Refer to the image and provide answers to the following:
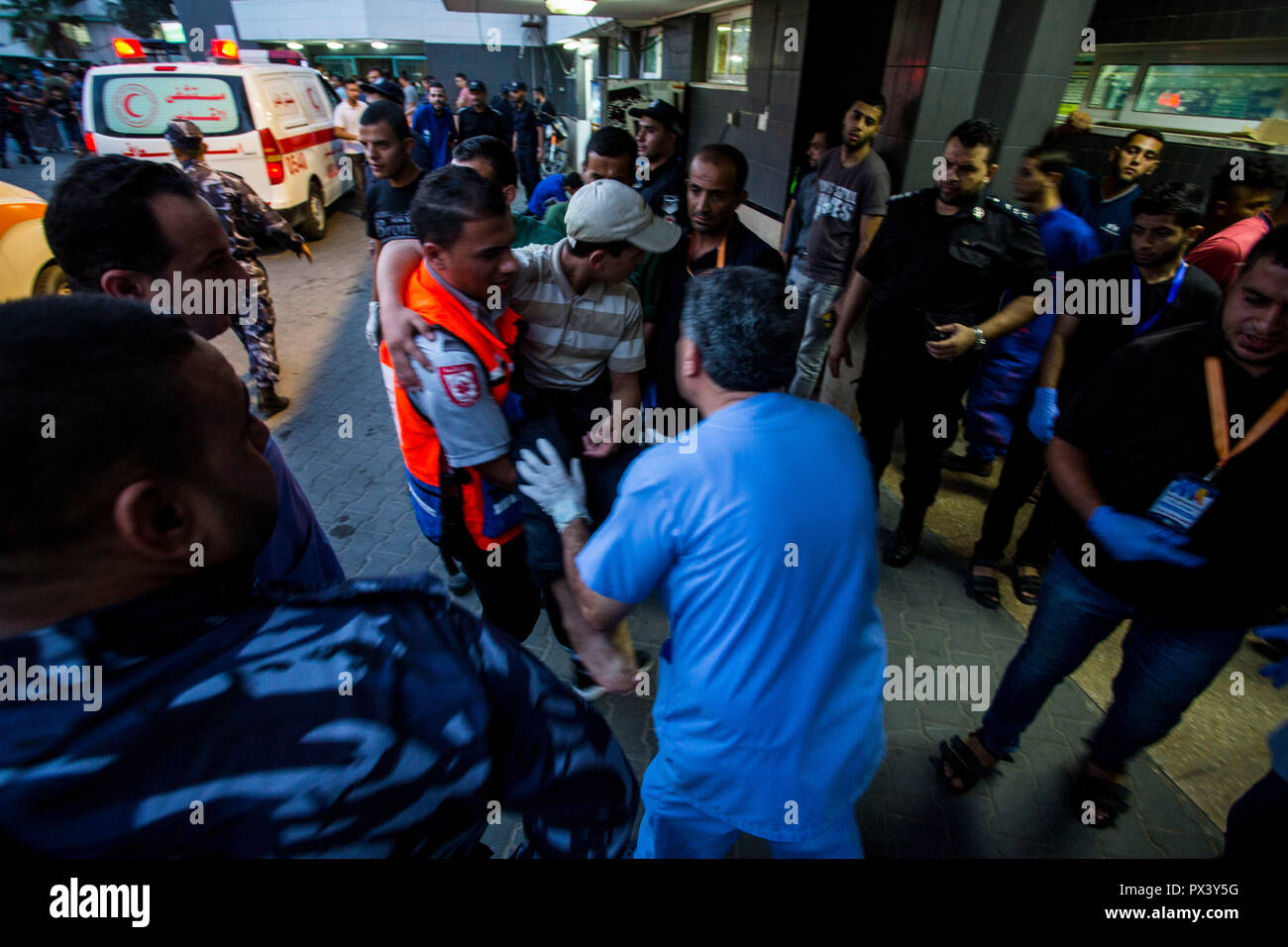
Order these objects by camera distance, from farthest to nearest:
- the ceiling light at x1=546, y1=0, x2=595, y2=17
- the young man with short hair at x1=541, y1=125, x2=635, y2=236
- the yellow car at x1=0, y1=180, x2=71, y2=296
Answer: the ceiling light at x1=546, y1=0, x2=595, y2=17 < the yellow car at x1=0, y1=180, x2=71, y2=296 < the young man with short hair at x1=541, y1=125, x2=635, y2=236

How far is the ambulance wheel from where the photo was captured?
9403 millimetres

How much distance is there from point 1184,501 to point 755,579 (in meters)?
1.42

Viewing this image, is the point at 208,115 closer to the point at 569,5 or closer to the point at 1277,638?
the point at 569,5

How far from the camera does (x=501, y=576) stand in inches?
88.9

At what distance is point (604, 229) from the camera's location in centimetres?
204

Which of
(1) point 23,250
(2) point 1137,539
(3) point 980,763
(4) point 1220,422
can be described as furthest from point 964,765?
(1) point 23,250

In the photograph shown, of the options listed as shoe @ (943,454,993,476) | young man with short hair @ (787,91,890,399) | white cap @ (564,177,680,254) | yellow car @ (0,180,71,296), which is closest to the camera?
white cap @ (564,177,680,254)

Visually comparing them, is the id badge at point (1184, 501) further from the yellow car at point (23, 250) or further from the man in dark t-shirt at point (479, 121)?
the man in dark t-shirt at point (479, 121)

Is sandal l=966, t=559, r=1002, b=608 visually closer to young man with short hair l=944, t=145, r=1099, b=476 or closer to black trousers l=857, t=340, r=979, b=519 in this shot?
black trousers l=857, t=340, r=979, b=519

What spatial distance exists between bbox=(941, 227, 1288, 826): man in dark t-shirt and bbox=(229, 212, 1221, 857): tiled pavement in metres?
0.47

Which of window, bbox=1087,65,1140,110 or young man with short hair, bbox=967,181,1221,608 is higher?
window, bbox=1087,65,1140,110

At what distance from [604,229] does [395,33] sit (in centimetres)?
2867

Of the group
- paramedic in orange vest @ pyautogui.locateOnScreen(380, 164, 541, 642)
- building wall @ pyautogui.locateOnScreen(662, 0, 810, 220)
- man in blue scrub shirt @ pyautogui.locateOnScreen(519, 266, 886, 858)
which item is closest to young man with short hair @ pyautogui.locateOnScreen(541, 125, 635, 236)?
paramedic in orange vest @ pyautogui.locateOnScreen(380, 164, 541, 642)

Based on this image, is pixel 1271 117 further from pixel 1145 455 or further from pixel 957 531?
pixel 1145 455
